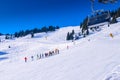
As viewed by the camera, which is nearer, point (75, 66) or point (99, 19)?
point (99, 19)

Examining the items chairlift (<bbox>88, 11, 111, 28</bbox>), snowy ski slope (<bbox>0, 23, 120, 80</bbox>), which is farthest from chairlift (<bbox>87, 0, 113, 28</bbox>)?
snowy ski slope (<bbox>0, 23, 120, 80</bbox>)

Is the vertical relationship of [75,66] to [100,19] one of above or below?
below

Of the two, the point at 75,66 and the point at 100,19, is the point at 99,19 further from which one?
the point at 75,66

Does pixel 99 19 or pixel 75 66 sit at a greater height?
pixel 99 19

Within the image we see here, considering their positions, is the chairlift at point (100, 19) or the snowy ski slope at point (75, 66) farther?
the chairlift at point (100, 19)

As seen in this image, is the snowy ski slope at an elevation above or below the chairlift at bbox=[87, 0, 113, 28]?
below

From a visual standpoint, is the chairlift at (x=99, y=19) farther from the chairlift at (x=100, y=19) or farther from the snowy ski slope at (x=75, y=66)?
the snowy ski slope at (x=75, y=66)

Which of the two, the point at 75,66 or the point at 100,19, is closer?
the point at 100,19

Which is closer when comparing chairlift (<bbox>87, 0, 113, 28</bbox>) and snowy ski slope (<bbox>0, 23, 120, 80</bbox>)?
snowy ski slope (<bbox>0, 23, 120, 80</bbox>)

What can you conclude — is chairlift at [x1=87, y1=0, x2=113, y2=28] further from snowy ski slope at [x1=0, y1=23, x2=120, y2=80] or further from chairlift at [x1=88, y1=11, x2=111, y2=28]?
snowy ski slope at [x1=0, y1=23, x2=120, y2=80]

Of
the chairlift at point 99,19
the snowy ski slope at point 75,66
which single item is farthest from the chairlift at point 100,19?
the snowy ski slope at point 75,66

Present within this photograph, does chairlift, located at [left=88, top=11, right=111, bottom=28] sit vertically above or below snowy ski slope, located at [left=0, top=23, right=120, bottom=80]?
above

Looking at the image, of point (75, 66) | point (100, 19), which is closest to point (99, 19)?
point (100, 19)

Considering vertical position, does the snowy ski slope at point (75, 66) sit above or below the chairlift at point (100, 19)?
below
